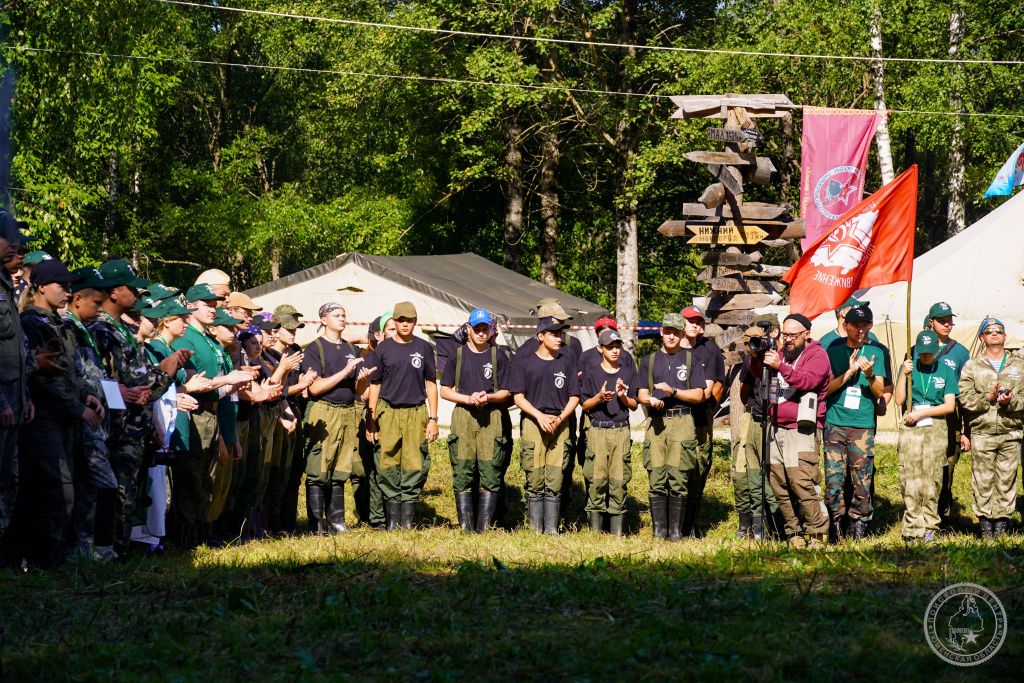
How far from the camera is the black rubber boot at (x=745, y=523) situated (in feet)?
38.1

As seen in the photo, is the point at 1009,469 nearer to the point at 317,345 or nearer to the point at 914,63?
the point at 317,345

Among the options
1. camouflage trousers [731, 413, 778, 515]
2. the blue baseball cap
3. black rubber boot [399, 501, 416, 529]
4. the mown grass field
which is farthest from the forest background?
the mown grass field

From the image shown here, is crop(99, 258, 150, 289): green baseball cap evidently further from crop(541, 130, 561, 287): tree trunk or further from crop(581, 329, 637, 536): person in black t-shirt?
crop(541, 130, 561, 287): tree trunk

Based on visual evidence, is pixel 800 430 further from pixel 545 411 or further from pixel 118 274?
pixel 118 274

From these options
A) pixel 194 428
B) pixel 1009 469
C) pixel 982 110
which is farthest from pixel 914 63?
pixel 194 428

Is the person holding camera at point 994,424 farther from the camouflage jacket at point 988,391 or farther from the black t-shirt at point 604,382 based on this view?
the black t-shirt at point 604,382

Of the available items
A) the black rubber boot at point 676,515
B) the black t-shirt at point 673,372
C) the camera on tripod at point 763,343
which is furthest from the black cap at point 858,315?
the black rubber boot at point 676,515

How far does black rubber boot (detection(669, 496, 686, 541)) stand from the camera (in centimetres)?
1154

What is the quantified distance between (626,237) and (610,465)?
18423 mm

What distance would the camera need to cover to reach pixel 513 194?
1227 inches

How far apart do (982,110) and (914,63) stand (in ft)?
9.02

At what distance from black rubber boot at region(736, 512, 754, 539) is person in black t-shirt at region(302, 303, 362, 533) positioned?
3.74 metres

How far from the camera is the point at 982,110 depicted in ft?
97.6

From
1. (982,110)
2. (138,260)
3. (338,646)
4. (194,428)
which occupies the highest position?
(982,110)
